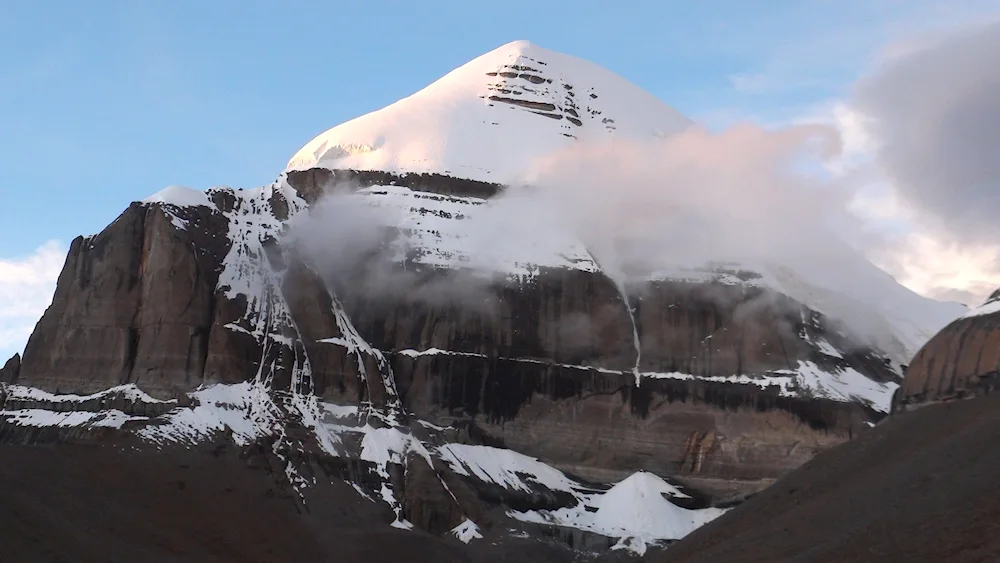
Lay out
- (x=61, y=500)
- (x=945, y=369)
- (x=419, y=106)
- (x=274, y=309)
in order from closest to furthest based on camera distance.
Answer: (x=945, y=369)
(x=61, y=500)
(x=274, y=309)
(x=419, y=106)

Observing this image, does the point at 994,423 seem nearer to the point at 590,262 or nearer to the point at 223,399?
the point at 223,399

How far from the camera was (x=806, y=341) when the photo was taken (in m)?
160

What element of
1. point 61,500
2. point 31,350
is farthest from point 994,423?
point 31,350

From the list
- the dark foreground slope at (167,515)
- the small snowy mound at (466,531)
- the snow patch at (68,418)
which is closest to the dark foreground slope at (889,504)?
the dark foreground slope at (167,515)

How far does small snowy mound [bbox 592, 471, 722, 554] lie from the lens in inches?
5295

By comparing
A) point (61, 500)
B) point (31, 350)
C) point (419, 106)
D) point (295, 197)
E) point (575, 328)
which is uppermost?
point (419, 106)

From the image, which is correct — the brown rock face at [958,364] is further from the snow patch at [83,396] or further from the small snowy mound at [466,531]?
the snow patch at [83,396]

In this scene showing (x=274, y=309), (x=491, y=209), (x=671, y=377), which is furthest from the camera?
(x=491, y=209)

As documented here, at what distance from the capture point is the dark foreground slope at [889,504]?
184 ft

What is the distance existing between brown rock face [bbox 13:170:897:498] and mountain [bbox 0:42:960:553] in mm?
281

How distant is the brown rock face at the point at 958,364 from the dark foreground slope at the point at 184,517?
171 ft

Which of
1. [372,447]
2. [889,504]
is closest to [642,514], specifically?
[372,447]

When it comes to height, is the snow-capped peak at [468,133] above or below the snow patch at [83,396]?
above

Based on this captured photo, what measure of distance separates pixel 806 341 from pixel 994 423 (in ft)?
311
